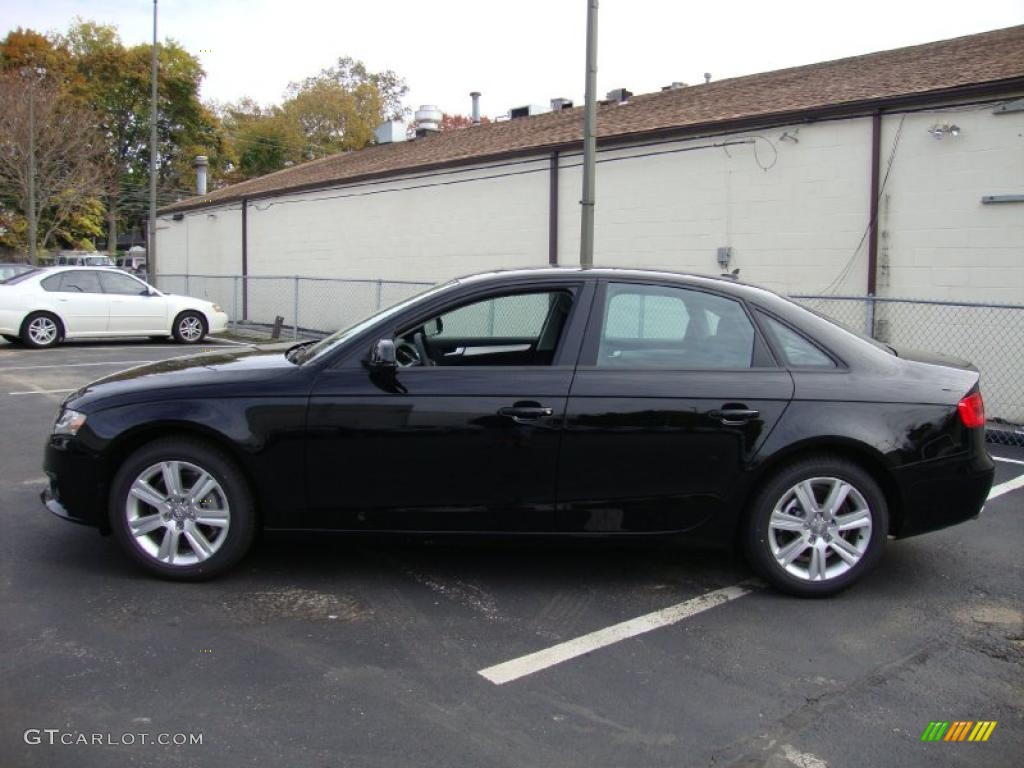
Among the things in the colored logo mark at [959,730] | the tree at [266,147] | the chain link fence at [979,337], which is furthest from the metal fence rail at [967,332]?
the tree at [266,147]

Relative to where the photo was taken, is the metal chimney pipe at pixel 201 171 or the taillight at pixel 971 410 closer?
the taillight at pixel 971 410

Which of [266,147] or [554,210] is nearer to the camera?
[554,210]

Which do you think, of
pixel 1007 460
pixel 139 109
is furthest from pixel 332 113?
pixel 1007 460

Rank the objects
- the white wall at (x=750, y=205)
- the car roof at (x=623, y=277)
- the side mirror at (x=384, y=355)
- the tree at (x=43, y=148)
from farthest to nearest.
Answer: the tree at (x=43, y=148) → the white wall at (x=750, y=205) → the car roof at (x=623, y=277) → the side mirror at (x=384, y=355)

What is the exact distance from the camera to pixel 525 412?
4191 millimetres

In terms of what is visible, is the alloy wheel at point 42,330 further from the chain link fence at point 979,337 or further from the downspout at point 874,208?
the downspout at point 874,208

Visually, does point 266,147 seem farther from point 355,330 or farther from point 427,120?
point 355,330

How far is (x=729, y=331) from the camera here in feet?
14.5

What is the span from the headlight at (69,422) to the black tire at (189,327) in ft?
41.6

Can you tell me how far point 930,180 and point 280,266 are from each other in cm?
1662

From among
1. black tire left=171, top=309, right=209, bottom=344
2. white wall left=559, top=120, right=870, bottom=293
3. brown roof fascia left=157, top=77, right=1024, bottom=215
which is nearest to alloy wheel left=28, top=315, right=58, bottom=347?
black tire left=171, top=309, right=209, bottom=344

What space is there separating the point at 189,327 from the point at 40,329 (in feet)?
8.33

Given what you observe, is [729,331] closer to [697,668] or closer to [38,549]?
[697,668]

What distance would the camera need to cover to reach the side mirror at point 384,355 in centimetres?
415
